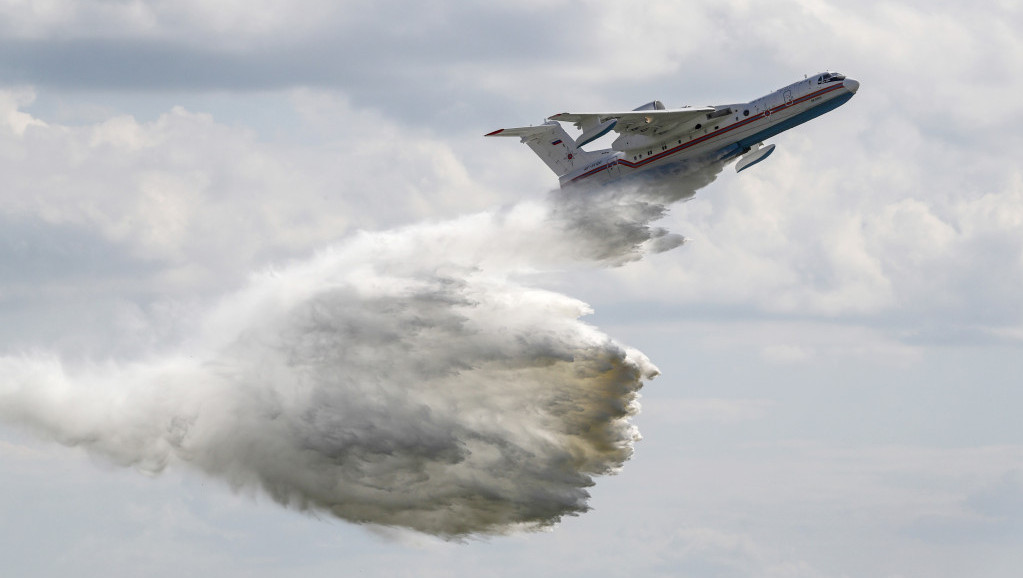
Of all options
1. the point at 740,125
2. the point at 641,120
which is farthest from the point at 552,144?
the point at 740,125

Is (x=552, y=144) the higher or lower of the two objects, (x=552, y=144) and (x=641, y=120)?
the higher

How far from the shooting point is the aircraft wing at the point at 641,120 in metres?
37.4

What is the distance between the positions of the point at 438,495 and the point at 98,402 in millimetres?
12807

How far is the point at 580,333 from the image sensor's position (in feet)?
116

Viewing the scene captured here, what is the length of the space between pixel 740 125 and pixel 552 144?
8845mm

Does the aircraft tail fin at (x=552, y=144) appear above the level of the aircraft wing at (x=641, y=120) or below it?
above

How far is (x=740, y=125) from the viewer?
39344 mm

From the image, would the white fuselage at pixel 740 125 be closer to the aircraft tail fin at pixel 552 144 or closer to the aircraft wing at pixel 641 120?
Answer: the aircraft wing at pixel 641 120

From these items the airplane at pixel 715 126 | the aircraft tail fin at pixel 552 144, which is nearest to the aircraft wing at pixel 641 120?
the airplane at pixel 715 126

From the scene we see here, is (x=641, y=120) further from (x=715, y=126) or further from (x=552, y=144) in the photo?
(x=552, y=144)

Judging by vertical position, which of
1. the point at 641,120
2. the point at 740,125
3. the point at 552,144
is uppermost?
the point at 552,144

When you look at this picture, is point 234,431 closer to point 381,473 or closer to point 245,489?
point 245,489

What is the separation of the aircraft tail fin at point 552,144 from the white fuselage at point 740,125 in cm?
388

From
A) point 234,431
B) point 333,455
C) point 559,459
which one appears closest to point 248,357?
point 234,431
